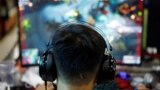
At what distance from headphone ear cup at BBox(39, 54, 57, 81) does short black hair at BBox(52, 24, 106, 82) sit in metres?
0.05

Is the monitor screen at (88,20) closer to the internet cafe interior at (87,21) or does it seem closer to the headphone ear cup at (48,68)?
the internet cafe interior at (87,21)

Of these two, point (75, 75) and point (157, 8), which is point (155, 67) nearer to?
point (157, 8)

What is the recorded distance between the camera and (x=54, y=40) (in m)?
1.01

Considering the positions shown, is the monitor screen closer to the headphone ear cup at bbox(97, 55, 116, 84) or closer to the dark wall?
the dark wall

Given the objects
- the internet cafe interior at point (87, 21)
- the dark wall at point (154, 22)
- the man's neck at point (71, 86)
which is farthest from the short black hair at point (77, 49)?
the dark wall at point (154, 22)

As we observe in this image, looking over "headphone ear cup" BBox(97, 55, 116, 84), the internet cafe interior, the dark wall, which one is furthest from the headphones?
the dark wall

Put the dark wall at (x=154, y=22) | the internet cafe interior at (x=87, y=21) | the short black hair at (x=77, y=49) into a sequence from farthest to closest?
the dark wall at (x=154, y=22) → the internet cafe interior at (x=87, y=21) → the short black hair at (x=77, y=49)

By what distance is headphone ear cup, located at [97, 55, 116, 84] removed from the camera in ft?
3.50

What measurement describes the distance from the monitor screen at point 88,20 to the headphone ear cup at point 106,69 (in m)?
0.55

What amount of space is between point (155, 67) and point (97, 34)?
0.87 metres

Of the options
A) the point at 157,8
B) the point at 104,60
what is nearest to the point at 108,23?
the point at 157,8

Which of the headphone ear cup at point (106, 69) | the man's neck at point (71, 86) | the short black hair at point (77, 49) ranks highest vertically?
the short black hair at point (77, 49)

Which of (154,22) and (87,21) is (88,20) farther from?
(154,22)

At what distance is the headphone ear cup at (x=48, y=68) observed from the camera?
1.06 m
